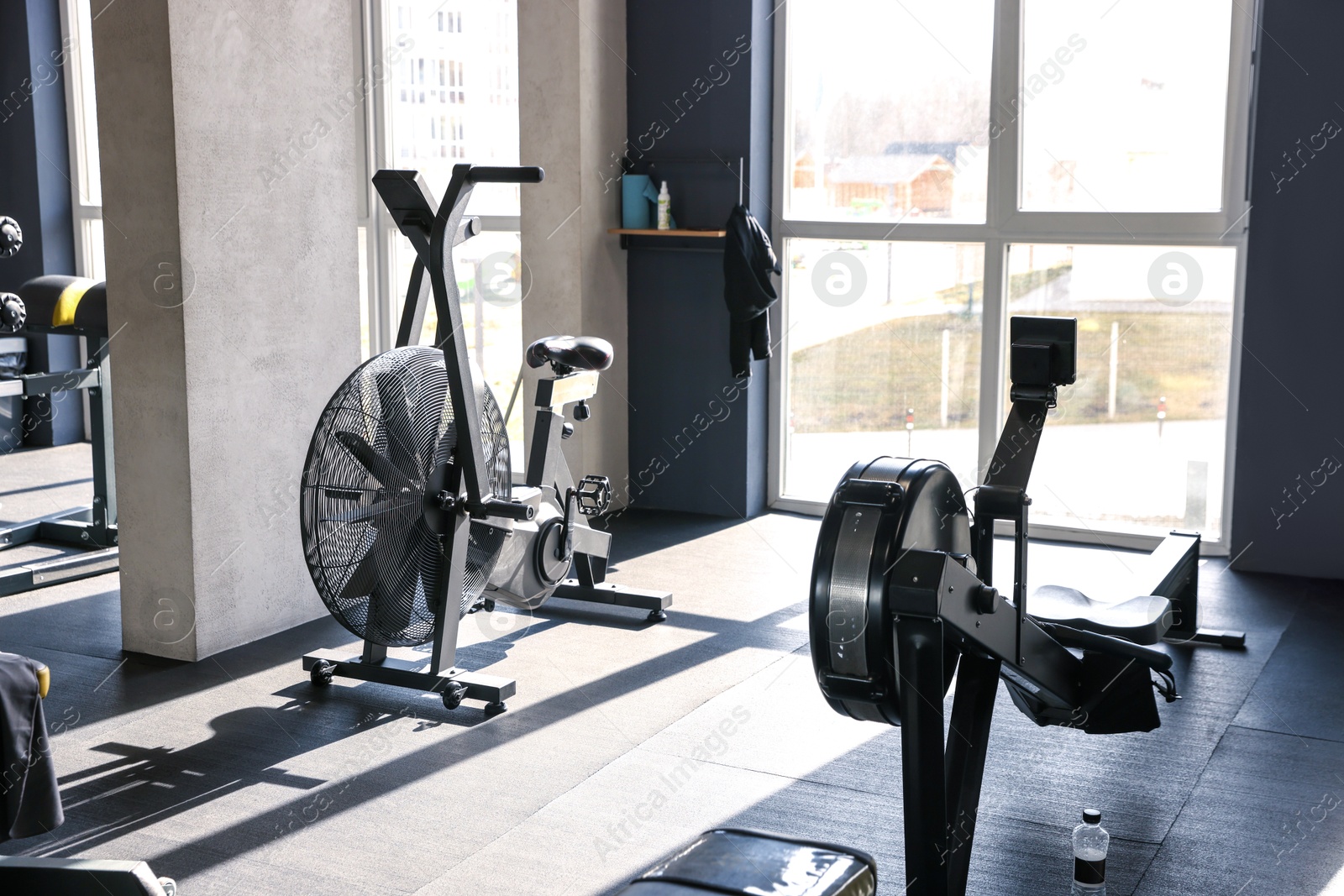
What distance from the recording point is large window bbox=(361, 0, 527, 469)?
250 inches

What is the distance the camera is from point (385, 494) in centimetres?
343

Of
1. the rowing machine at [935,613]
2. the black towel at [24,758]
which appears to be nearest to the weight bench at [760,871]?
the rowing machine at [935,613]

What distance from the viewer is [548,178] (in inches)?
224

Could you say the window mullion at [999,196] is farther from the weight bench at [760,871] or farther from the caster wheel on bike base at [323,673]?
the weight bench at [760,871]

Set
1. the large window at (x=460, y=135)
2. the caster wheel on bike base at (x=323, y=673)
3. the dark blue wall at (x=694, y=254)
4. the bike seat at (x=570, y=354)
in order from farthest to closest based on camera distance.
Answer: the large window at (x=460, y=135), the dark blue wall at (x=694, y=254), the bike seat at (x=570, y=354), the caster wheel on bike base at (x=323, y=673)

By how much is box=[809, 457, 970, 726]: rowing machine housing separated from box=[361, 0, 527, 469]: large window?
3987mm

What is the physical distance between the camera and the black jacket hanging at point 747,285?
5.48 meters

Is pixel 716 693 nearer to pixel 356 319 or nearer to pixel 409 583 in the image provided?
pixel 409 583

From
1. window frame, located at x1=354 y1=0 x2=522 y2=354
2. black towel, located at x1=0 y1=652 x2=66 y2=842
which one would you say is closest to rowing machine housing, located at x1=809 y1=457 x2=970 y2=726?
black towel, located at x1=0 y1=652 x2=66 y2=842

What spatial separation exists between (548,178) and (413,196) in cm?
230

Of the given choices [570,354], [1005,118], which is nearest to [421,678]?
[570,354]

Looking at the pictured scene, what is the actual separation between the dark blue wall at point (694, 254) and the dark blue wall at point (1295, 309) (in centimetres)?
209

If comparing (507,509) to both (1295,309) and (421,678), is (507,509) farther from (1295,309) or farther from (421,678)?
(1295,309)

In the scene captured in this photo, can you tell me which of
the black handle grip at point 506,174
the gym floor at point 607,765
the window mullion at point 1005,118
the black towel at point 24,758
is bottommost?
the gym floor at point 607,765
